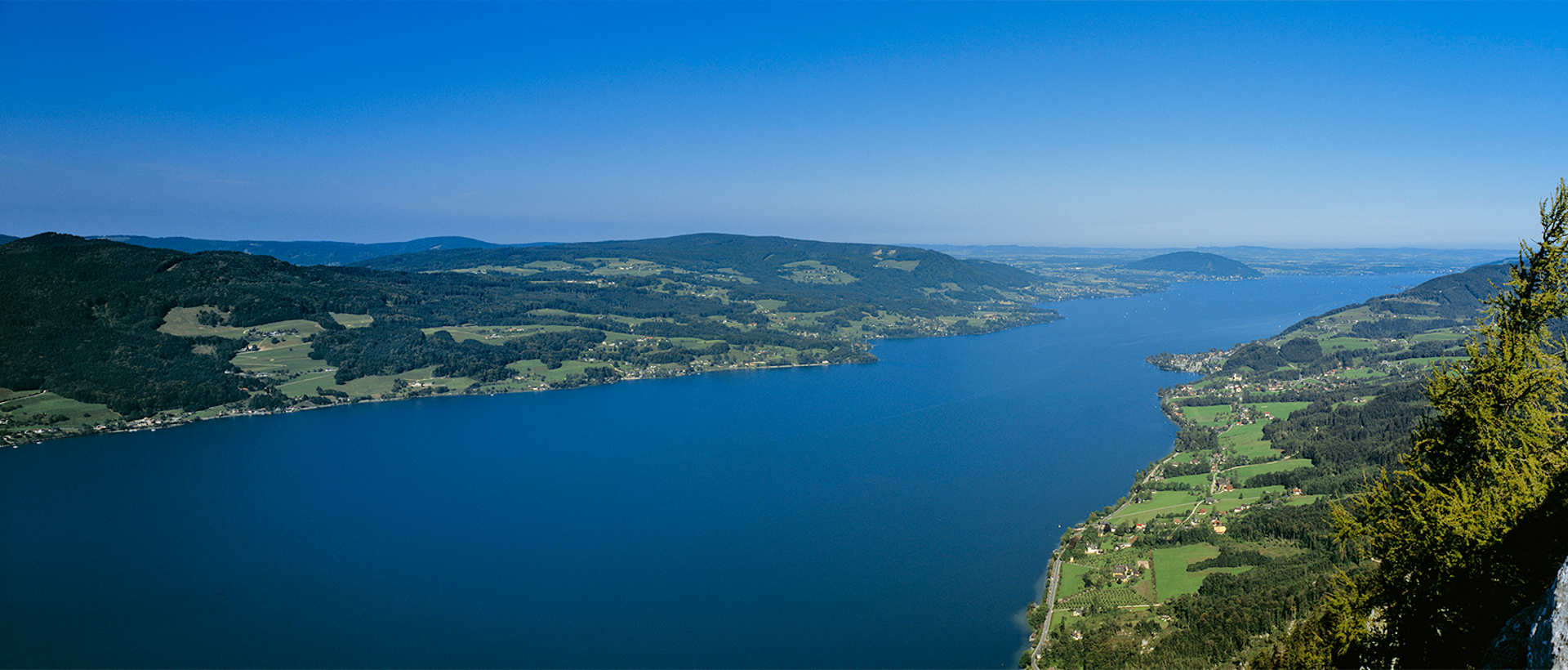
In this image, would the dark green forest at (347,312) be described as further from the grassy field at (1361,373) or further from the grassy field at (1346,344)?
the grassy field at (1346,344)

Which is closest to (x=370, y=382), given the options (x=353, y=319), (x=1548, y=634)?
(x=353, y=319)

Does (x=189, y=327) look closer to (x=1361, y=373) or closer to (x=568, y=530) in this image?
(x=568, y=530)

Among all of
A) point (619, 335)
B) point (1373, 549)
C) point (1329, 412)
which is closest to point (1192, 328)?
point (1329, 412)

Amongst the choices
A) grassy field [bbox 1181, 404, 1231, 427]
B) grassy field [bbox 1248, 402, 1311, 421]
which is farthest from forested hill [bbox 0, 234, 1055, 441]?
grassy field [bbox 1248, 402, 1311, 421]

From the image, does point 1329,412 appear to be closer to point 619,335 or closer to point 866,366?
point 866,366

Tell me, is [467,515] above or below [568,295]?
below

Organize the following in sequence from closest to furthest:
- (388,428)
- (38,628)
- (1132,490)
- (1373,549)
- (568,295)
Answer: (1373,549) < (38,628) < (1132,490) < (388,428) < (568,295)

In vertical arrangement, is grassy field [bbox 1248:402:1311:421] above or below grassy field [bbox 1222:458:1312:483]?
above

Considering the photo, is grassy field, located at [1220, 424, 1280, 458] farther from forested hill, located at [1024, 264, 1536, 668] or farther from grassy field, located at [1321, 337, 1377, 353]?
grassy field, located at [1321, 337, 1377, 353]
